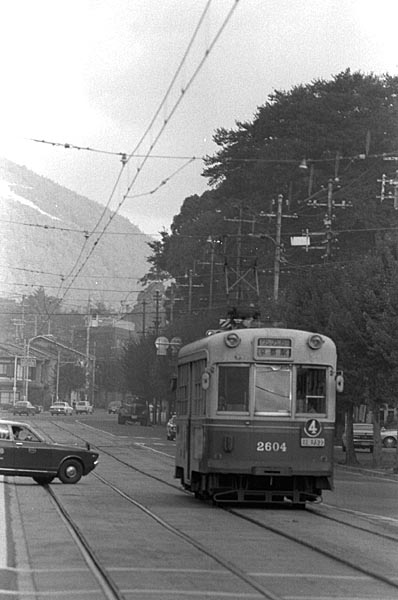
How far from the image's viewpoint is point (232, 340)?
23.7 meters

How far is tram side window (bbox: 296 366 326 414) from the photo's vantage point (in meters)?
23.7

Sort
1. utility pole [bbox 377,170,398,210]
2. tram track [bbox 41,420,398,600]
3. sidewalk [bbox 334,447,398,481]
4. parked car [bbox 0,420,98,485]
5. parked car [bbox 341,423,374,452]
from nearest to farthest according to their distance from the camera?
tram track [bbox 41,420,398,600], parked car [bbox 0,420,98,485], sidewalk [bbox 334,447,398,481], parked car [bbox 341,423,374,452], utility pole [bbox 377,170,398,210]

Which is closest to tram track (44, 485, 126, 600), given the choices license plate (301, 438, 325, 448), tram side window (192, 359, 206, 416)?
tram side window (192, 359, 206, 416)

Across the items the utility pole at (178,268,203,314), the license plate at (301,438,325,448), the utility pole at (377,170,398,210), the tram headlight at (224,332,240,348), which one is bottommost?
the license plate at (301,438,325,448)

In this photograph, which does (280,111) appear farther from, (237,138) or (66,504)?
(66,504)

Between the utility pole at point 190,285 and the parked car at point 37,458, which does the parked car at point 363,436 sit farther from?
the parked car at point 37,458

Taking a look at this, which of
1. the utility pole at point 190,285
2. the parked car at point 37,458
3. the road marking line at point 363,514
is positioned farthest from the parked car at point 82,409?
the road marking line at point 363,514

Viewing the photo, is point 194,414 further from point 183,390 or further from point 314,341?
point 314,341

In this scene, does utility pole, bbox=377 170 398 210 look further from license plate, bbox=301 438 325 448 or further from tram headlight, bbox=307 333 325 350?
license plate, bbox=301 438 325 448

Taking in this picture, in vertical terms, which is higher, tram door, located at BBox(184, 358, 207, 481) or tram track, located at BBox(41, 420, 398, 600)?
tram door, located at BBox(184, 358, 207, 481)

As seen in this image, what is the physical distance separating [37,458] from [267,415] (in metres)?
8.47

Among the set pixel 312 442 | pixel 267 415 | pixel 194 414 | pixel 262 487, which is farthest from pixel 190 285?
pixel 312 442

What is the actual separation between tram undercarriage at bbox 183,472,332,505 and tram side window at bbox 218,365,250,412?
1196 mm

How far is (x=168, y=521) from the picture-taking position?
800 inches
